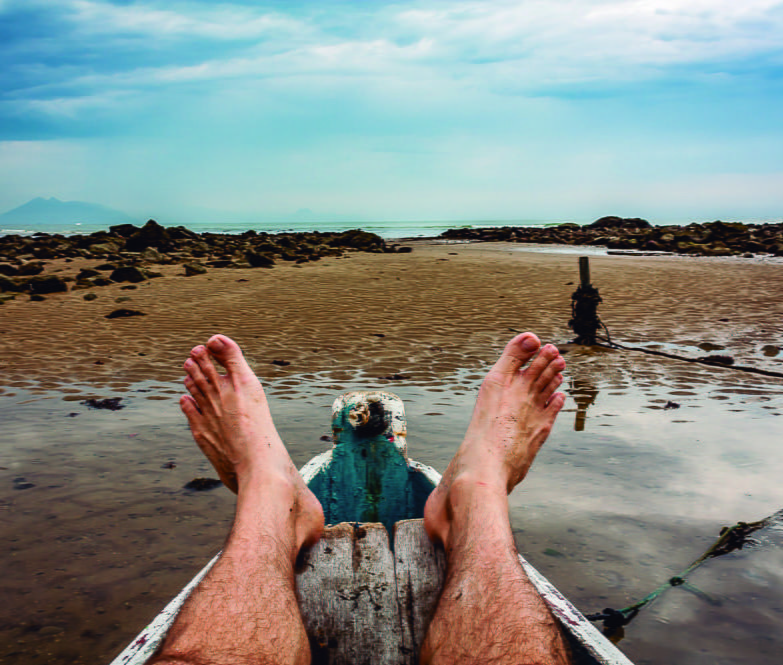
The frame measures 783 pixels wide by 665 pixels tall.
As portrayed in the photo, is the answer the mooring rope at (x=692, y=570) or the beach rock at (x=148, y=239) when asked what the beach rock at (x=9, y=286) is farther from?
the mooring rope at (x=692, y=570)

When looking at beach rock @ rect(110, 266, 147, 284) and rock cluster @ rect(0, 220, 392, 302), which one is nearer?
rock cluster @ rect(0, 220, 392, 302)

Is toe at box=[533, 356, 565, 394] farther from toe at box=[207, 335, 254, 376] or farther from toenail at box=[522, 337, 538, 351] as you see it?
toe at box=[207, 335, 254, 376]

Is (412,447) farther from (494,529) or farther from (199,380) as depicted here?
(494,529)

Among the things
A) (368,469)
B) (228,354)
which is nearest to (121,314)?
(228,354)

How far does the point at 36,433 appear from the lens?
13.3 ft

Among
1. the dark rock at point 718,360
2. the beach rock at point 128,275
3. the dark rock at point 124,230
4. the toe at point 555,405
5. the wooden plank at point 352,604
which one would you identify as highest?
the dark rock at point 124,230

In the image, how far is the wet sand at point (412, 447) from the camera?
230 centimetres

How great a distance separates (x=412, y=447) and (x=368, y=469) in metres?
1.73

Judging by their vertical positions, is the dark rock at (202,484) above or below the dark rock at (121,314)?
below

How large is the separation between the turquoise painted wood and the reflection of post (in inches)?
93.3

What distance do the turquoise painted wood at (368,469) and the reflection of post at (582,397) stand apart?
237cm

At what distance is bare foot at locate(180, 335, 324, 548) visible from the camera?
1.93 meters

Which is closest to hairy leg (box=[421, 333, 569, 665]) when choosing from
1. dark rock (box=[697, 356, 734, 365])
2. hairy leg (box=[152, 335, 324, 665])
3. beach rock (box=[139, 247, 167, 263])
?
hairy leg (box=[152, 335, 324, 665])

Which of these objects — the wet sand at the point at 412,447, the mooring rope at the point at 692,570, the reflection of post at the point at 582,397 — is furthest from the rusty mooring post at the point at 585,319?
the mooring rope at the point at 692,570
